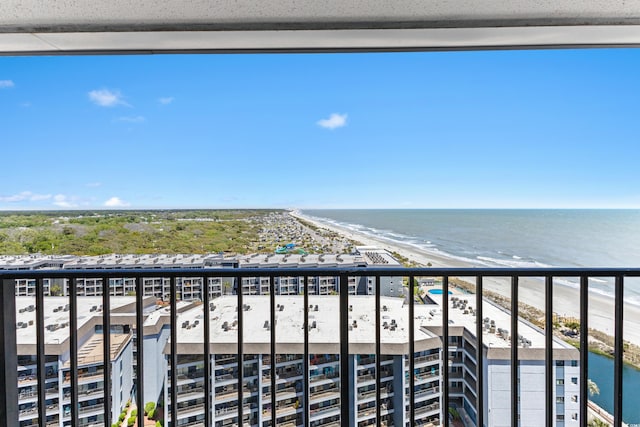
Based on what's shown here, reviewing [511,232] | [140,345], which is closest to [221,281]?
[140,345]

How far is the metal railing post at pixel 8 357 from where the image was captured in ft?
4.09

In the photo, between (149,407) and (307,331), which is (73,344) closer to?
(149,407)

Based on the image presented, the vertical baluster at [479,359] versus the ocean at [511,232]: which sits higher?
the ocean at [511,232]

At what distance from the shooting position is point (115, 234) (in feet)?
6.12

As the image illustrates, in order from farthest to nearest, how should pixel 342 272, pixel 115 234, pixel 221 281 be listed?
pixel 115 234 < pixel 221 281 < pixel 342 272

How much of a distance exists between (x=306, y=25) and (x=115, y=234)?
159cm

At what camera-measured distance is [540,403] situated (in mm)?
1346

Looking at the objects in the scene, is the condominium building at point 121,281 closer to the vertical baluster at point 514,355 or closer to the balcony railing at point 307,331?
the balcony railing at point 307,331

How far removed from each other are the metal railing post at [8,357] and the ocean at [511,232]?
1558 millimetres

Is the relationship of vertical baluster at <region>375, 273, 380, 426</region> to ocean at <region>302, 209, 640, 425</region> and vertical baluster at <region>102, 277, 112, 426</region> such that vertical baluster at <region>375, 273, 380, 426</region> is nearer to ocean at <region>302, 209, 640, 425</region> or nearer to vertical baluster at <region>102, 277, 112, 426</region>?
ocean at <region>302, 209, 640, 425</region>

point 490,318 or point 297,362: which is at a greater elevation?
point 490,318

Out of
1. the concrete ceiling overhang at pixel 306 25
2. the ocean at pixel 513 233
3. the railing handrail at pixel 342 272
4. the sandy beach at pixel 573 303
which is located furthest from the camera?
the ocean at pixel 513 233

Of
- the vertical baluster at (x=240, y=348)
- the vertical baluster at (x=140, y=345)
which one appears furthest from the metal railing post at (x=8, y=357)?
the vertical baluster at (x=240, y=348)

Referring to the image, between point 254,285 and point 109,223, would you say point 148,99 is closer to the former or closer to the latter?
point 109,223
